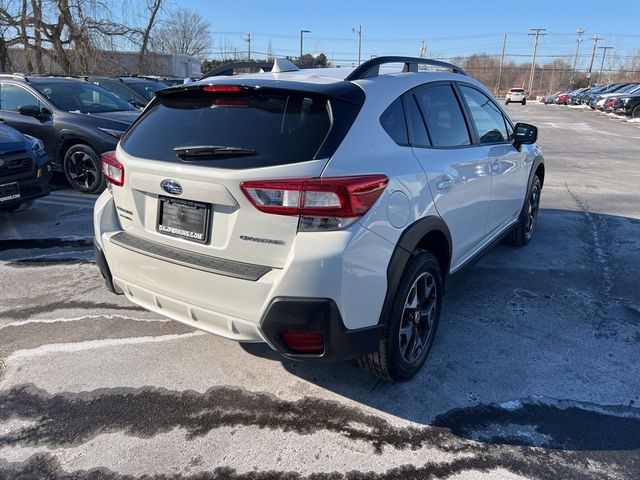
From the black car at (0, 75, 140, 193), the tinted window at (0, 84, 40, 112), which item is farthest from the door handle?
the tinted window at (0, 84, 40, 112)

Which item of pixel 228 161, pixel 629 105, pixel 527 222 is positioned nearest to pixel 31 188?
pixel 228 161

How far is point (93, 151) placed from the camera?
7.57 metres

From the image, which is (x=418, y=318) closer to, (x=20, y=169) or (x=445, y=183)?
(x=445, y=183)

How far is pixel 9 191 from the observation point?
19.2 feet

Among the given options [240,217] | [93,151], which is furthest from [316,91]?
[93,151]

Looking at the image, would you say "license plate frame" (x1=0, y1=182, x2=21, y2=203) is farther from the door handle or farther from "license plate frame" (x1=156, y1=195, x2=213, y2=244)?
the door handle

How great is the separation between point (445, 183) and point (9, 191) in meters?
5.05

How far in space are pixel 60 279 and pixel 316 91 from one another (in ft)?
10.5

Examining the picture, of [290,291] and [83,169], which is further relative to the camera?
[83,169]

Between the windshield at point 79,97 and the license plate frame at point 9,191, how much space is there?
260 cm

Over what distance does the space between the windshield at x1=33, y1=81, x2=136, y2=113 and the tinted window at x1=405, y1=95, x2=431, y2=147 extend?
267 inches

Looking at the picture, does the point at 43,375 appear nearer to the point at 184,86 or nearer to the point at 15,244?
the point at 184,86

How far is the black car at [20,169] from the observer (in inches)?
228

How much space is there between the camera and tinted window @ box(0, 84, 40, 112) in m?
8.22
